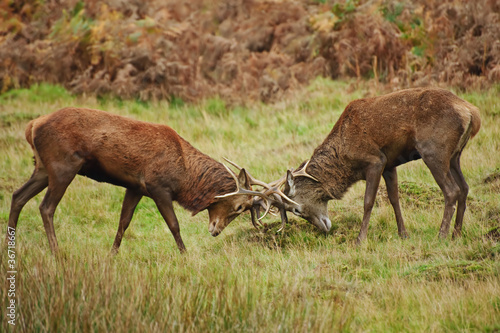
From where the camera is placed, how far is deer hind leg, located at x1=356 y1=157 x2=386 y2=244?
791cm

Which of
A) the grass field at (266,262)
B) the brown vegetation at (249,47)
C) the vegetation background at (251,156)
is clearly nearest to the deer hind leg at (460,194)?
the vegetation background at (251,156)

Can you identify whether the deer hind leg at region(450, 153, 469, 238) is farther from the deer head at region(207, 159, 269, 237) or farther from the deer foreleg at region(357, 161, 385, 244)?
the deer head at region(207, 159, 269, 237)

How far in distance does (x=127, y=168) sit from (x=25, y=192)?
4.46ft

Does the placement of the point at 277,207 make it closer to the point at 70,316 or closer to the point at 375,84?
the point at 70,316

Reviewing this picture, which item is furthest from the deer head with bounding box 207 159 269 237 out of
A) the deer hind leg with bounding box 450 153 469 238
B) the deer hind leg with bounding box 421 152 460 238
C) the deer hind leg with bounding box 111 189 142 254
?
the deer hind leg with bounding box 450 153 469 238

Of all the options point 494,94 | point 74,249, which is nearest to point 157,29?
point 494,94

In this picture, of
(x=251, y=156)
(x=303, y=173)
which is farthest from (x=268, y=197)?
(x=251, y=156)

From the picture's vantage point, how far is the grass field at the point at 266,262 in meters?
4.86

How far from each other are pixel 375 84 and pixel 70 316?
1056cm

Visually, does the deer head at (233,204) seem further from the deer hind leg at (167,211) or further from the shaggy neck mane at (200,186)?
the deer hind leg at (167,211)

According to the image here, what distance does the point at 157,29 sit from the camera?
1695 cm

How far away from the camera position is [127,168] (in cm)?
779

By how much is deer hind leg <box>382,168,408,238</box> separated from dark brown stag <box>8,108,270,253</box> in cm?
194

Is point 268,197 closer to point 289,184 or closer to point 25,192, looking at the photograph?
point 289,184
